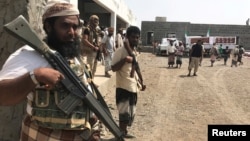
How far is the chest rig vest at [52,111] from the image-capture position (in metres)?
1.87

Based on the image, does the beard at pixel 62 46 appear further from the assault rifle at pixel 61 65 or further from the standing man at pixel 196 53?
the standing man at pixel 196 53

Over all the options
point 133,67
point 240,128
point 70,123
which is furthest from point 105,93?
point 70,123

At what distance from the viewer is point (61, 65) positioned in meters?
1.82

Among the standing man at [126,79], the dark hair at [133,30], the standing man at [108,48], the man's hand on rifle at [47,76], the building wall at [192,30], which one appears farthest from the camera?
the building wall at [192,30]

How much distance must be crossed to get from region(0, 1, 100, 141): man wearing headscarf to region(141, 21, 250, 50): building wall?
44.9 meters

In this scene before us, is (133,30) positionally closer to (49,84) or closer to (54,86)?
(54,86)

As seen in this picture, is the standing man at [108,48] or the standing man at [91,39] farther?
the standing man at [108,48]

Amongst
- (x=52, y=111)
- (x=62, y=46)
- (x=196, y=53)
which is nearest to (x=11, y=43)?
(x=62, y=46)

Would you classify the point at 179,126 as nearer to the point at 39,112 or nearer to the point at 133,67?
the point at 133,67

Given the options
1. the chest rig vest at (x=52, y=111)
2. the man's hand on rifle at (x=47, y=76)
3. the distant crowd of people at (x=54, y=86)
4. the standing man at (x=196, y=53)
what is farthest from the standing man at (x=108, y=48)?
the man's hand on rifle at (x=47, y=76)

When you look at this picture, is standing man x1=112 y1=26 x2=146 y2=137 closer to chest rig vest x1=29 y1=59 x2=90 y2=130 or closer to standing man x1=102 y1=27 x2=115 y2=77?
chest rig vest x1=29 y1=59 x2=90 y2=130

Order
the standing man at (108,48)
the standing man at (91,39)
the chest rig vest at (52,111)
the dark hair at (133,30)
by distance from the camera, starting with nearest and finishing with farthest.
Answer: the chest rig vest at (52,111) < the dark hair at (133,30) < the standing man at (91,39) < the standing man at (108,48)

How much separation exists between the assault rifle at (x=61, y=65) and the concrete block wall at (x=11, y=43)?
4.84 ft

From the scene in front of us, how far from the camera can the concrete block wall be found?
322 cm
